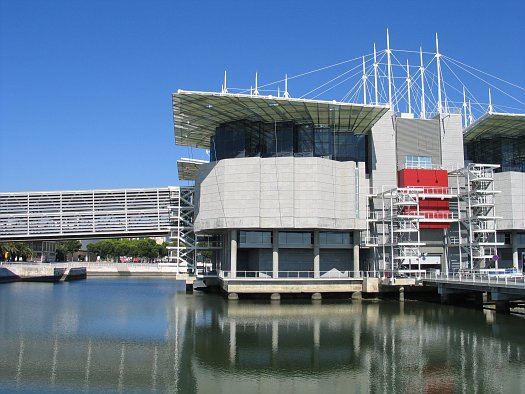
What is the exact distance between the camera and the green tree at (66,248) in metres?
186

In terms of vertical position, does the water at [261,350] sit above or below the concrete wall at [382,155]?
below

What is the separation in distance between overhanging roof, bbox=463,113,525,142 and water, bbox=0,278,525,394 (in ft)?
107

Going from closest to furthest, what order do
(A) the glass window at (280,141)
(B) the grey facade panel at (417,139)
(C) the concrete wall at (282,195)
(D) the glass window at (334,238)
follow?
1. (C) the concrete wall at (282,195)
2. (D) the glass window at (334,238)
3. (A) the glass window at (280,141)
4. (B) the grey facade panel at (417,139)

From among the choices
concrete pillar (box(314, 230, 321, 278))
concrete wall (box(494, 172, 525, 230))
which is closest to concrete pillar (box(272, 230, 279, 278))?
concrete pillar (box(314, 230, 321, 278))

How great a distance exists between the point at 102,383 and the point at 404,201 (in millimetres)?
51160

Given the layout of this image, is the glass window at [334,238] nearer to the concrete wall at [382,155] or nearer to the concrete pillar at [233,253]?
the concrete wall at [382,155]

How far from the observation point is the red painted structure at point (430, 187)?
75.2m

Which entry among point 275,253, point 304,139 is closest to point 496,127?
point 304,139

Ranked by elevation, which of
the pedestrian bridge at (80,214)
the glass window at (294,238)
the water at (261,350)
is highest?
the pedestrian bridge at (80,214)

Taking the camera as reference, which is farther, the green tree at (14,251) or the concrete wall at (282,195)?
the green tree at (14,251)

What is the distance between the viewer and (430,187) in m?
75.5

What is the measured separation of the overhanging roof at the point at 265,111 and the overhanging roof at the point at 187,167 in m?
8.60

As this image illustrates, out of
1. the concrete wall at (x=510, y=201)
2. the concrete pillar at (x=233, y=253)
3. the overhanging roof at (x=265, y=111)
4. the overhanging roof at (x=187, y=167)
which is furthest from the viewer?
the overhanging roof at (x=187, y=167)

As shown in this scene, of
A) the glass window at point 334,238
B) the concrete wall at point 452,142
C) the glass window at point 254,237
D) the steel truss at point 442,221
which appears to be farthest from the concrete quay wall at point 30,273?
the concrete wall at point 452,142
